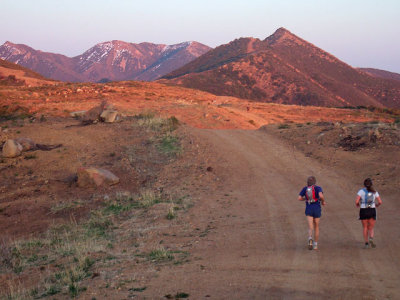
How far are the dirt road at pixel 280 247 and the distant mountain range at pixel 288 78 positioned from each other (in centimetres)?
5010

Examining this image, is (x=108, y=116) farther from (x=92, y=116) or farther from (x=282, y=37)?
(x=282, y=37)

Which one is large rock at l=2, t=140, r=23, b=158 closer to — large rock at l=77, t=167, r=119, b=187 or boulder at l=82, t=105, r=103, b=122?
large rock at l=77, t=167, r=119, b=187

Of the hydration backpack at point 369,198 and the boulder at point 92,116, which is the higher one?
the boulder at point 92,116

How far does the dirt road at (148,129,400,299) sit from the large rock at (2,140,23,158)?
10.0m

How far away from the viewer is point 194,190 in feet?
42.5

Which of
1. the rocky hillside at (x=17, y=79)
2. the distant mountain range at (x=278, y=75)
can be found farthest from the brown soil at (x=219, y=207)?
the distant mountain range at (x=278, y=75)

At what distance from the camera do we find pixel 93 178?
14547 millimetres

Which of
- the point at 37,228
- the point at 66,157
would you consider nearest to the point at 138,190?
the point at 37,228

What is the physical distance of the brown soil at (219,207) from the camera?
617 centimetres

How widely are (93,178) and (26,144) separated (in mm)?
6135

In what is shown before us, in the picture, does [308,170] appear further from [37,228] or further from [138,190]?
[37,228]

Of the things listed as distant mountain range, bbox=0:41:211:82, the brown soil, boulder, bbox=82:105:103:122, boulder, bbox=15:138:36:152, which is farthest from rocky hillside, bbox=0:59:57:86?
distant mountain range, bbox=0:41:211:82

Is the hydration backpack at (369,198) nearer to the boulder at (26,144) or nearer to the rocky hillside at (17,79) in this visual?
the boulder at (26,144)

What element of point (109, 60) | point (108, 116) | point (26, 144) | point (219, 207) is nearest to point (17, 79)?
point (108, 116)
